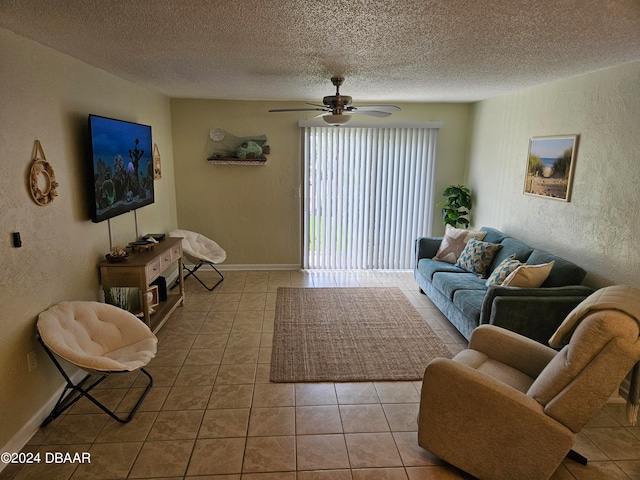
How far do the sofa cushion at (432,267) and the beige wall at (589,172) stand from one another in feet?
2.64

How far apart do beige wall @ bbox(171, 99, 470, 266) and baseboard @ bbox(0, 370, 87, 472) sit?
10.8 feet

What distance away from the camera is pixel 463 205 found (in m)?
5.60

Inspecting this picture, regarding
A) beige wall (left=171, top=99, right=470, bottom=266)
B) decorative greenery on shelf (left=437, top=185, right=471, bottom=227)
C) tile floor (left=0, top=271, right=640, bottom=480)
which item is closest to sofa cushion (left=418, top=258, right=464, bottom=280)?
decorative greenery on shelf (left=437, top=185, right=471, bottom=227)

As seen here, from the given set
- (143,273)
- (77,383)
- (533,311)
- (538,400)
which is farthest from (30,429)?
(533,311)

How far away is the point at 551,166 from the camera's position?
3891 mm

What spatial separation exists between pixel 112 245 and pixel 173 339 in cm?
101

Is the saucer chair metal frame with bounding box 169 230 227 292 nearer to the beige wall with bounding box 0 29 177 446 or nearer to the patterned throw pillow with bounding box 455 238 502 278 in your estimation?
the beige wall with bounding box 0 29 177 446

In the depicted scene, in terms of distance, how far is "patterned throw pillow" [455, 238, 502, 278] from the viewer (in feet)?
14.1

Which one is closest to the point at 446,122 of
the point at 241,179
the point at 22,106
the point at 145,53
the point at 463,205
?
the point at 463,205

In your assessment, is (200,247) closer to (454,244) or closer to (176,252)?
(176,252)

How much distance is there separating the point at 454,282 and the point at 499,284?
1.60 ft

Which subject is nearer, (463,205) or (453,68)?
(453,68)

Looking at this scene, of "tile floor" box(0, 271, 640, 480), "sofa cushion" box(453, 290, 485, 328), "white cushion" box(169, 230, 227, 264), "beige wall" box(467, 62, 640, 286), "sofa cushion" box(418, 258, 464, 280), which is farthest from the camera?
"white cushion" box(169, 230, 227, 264)

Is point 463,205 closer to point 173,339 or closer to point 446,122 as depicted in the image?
point 446,122
